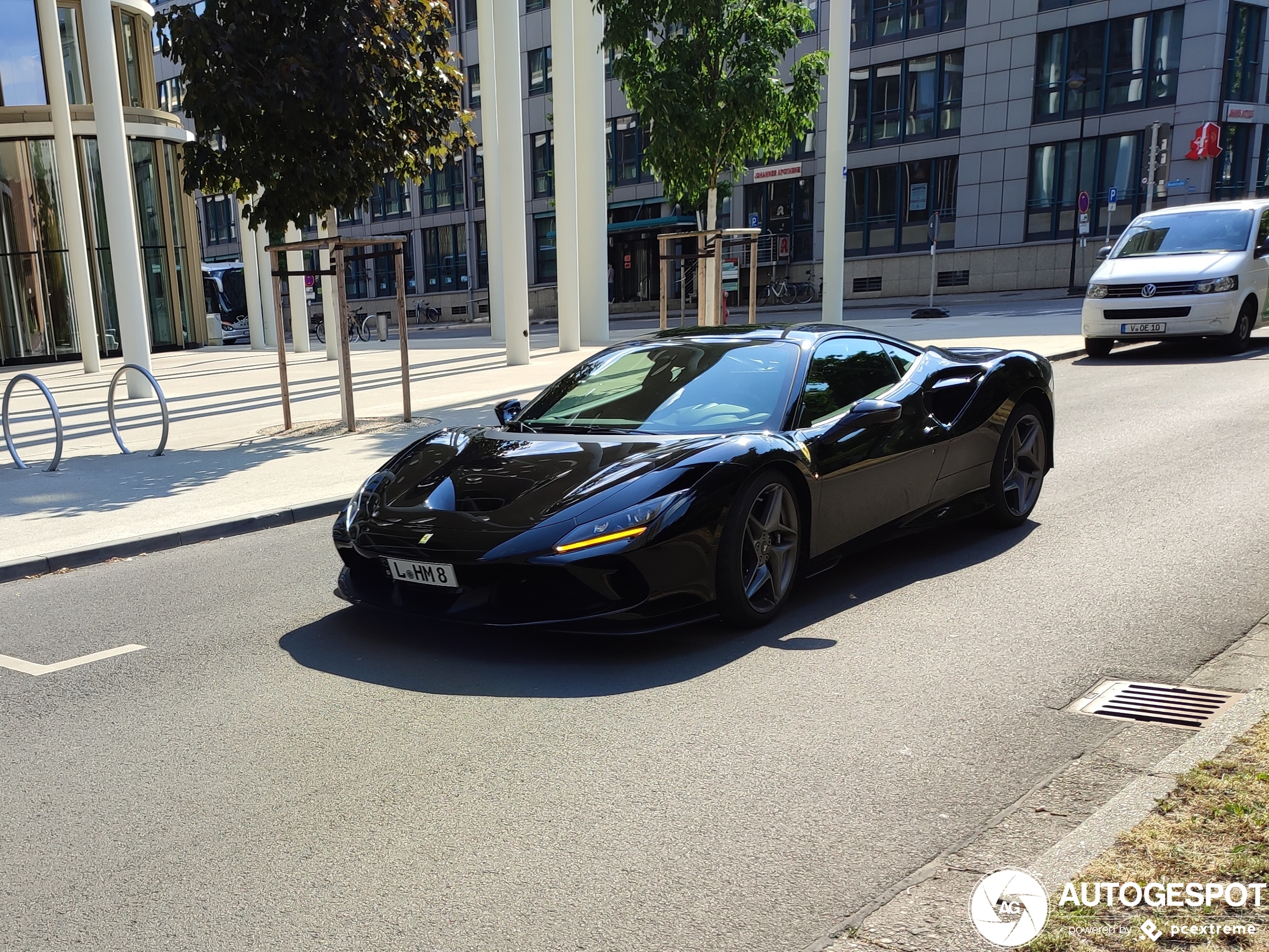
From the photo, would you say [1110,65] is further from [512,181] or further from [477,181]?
[477,181]

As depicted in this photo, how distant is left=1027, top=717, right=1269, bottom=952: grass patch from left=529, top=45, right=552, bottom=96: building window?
1879 inches

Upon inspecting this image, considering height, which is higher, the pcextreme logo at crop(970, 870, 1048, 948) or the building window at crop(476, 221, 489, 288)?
the building window at crop(476, 221, 489, 288)

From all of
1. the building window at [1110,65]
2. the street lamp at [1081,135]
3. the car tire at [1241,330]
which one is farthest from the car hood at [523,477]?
the building window at [1110,65]

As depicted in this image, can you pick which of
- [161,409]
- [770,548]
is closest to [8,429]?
[161,409]

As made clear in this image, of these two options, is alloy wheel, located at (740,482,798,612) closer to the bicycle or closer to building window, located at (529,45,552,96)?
the bicycle

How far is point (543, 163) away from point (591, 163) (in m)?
26.5

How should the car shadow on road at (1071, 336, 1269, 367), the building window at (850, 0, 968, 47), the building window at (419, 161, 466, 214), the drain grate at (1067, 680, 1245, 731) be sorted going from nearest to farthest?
the drain grate at (1067, 680, 1245, 731) < the car shadow on road at (1071, 336, 1269, 367) < the building window at (850, 0, 968, 47) < the building window at (419, 161, 466, 214)

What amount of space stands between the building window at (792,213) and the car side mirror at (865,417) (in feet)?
126

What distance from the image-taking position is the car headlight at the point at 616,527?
14.3 ft

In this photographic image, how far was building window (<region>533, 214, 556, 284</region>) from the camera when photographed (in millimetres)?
49531

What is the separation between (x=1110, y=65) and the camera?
3506 cm

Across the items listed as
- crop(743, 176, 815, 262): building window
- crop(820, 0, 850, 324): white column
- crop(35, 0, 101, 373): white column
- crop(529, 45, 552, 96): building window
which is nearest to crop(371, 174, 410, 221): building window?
crop(529, 45, 552, 96): building window

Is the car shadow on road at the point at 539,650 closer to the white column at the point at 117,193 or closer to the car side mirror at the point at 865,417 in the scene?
the car side mirror at the point at 865,417

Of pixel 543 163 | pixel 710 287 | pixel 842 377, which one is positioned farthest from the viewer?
pixel 543 163
